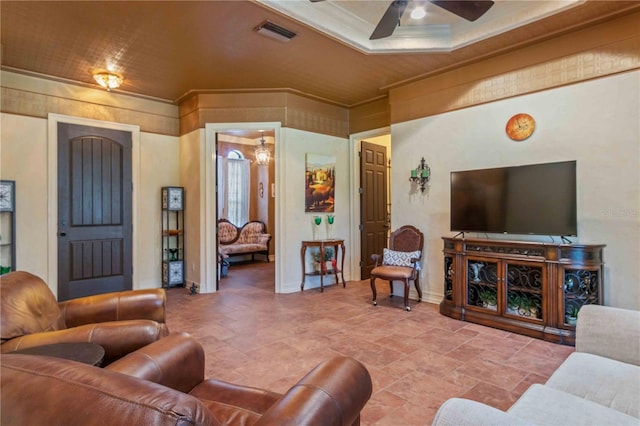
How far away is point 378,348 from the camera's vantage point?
10.2 feet

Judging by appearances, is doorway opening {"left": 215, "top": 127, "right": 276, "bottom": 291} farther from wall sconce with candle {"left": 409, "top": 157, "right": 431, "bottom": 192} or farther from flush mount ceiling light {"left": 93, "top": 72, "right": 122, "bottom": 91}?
wall sconce with candle {"left": 409, "top": 157, "right": 431, "bottom": 192}

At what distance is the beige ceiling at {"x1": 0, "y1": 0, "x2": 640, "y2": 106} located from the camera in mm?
3126

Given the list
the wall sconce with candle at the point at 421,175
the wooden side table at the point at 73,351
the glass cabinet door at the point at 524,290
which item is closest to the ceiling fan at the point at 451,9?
the wall sconce with candle at the point at 421,175

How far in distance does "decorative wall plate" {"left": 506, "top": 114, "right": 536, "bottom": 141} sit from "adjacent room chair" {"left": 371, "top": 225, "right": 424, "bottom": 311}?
1.64 metres

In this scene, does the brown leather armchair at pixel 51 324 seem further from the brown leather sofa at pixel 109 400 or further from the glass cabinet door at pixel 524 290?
the glass cabinet door at pixel 524 290

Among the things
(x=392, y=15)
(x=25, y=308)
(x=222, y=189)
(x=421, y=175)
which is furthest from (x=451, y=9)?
(x=222, y=189)

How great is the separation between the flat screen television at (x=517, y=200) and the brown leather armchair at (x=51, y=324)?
11.0 feet

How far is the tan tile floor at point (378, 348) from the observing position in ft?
7.73

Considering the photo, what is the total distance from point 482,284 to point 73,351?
369 centimetres

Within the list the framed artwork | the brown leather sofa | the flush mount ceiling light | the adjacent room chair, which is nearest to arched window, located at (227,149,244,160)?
the framed artwork

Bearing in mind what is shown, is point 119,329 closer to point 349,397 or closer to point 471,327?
point 349,397

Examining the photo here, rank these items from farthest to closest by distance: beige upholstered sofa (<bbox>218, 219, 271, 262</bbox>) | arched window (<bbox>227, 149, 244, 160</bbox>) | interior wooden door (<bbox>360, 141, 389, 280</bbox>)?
arched window (<bbox>227, 149, 244, 160</bbox>)
beige upholstered sofa (<bbox>218, 219, 271, 262</bbox>)
interior wooden door (<bbox>360, 141, 389, 280</bbox>)

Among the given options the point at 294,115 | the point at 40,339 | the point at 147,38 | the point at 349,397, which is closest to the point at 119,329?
the point at 40,339

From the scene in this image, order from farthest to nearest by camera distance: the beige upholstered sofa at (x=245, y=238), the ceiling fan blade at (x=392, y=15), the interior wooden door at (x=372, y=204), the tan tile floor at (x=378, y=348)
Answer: the beige upholstered sofa at (x=245, y=238)
the interior wooden door at (x=372, y=204)
the ceiling fan blade at (x=392, y=15)
the tan tile floor at (x=378, y=348)
